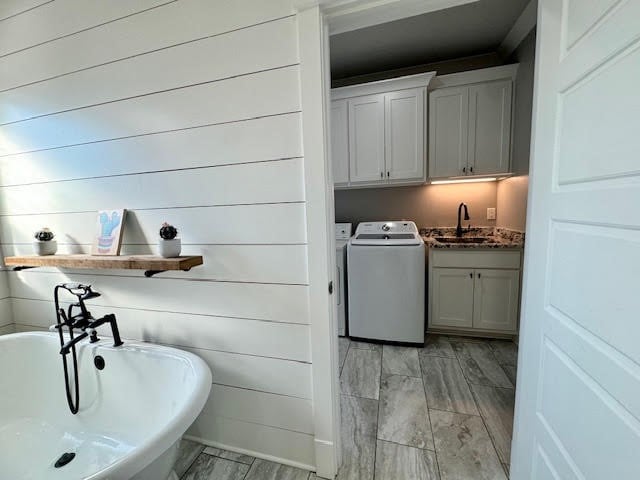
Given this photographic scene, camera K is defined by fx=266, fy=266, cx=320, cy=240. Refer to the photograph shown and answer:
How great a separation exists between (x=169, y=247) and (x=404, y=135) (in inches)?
88.3

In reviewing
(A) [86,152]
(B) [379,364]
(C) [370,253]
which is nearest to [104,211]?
(A) [86,152]

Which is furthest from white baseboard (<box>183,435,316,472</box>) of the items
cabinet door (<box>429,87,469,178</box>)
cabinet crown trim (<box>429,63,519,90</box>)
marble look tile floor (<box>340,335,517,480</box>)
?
cabinet crown trim (<box>429,63,519,90</box>)

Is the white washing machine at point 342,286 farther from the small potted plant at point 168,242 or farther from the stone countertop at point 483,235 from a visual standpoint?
the small potted plant at point 168,242

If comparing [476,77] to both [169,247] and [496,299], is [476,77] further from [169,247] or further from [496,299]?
[169,247]

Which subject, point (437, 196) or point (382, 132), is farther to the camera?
point (437, 196)

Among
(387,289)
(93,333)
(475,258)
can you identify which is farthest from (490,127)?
(93,333)

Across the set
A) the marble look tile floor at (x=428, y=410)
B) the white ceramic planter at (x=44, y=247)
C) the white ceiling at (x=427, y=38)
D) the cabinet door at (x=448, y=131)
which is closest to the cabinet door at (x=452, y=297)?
the marble look tile floor at (x=428, y=410)

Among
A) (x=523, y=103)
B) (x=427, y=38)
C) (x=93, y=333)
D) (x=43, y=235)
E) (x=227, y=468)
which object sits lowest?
(x=227, y=468)

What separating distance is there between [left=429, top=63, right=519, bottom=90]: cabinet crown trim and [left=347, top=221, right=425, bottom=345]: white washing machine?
1388 mm

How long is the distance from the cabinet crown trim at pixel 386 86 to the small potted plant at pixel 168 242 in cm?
213

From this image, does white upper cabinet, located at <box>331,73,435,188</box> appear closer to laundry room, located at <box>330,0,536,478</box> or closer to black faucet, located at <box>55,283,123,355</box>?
laundry room, located at <box>330,0,536,478</box>

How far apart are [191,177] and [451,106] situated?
7.65ft

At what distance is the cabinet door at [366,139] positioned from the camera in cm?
256

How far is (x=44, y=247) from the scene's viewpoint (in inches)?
59.4
